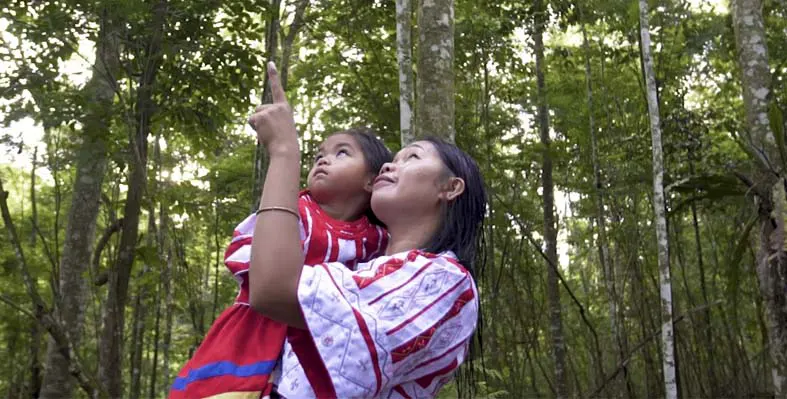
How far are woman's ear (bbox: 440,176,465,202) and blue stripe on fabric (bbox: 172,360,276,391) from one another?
0.42 metres

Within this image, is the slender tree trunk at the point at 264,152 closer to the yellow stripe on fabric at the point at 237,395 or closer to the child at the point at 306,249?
the child at the point at 306,249

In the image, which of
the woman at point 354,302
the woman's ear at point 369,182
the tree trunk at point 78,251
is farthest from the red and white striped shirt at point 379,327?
the tree trunk at point 78,251

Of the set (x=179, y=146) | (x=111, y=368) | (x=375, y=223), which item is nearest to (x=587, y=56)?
(x=179, y=146)

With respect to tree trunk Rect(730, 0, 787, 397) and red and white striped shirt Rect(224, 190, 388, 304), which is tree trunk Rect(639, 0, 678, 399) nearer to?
tree trunk Rect(730, 0, 787, 397)

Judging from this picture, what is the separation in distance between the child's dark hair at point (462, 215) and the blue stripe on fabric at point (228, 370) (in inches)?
13.3

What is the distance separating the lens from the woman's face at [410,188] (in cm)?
130

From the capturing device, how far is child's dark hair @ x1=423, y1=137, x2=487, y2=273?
1.31 m


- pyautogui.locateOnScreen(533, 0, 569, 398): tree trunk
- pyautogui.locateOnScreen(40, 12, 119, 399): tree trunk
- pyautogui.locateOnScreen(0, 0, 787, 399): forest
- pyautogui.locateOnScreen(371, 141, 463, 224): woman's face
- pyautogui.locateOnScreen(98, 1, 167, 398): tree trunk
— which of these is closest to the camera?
pyautogui.locateOnScreen(371, 141, 463, 224): woman's face

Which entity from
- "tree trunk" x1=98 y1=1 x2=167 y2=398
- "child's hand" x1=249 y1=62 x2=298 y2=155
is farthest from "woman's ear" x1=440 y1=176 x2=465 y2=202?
"tree trunk" x1=98 y1=1 x2=167 y2=398

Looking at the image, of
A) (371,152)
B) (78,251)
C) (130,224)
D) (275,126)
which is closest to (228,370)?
(275,126)

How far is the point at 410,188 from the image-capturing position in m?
1.31

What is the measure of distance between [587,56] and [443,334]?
7406 millimetres

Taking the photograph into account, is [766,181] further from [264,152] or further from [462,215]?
[462,215]

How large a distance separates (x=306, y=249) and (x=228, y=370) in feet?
0.77
